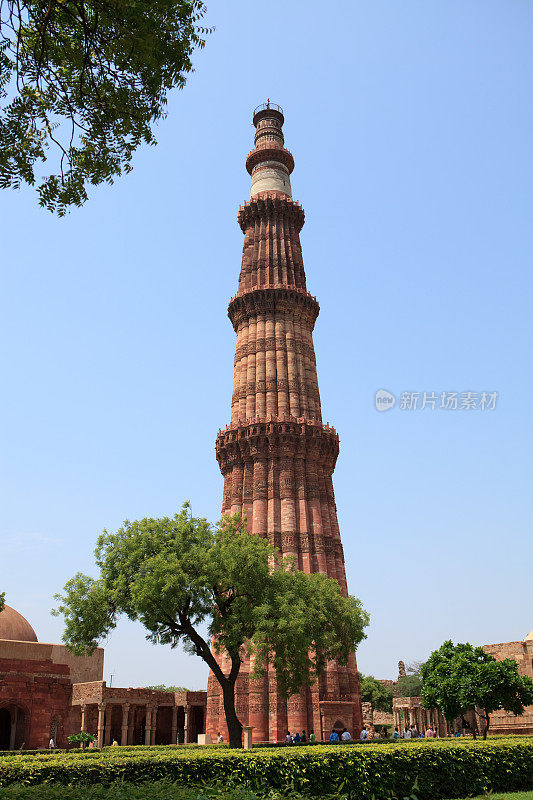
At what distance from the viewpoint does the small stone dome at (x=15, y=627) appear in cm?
3938

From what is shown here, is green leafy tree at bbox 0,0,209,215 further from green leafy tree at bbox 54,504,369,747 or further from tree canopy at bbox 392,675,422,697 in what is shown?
tree canopy at bbox 392,675,422,697

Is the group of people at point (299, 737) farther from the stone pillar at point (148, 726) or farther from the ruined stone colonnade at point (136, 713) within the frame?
the stone pillar at point (148, 726)

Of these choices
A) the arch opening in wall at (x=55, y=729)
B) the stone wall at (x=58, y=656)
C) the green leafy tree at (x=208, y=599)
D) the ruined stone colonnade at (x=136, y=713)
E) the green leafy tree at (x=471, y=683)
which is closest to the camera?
the green leafy tree at (x=208, y=599)

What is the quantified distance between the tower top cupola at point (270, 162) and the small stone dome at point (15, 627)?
33.0 m

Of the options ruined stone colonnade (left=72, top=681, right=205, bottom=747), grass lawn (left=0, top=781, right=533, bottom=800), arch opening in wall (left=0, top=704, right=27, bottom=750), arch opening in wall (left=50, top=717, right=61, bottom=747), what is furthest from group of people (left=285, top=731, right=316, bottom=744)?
grass lawn (left=0, top=781, right=533, bottom=800)

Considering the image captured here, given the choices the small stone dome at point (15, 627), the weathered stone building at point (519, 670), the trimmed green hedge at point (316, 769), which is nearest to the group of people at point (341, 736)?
the weathered stone building at point (519, 670)

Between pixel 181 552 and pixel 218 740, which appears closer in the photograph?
pixel 181 552

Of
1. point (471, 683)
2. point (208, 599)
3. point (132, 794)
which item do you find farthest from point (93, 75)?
point (471, 683)

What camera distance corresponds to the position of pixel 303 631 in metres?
23.5

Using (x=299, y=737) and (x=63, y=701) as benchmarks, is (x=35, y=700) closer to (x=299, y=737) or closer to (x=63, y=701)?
(x=63, y=701)

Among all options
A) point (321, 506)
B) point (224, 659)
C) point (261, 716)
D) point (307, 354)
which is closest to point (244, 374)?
point (307, 354)

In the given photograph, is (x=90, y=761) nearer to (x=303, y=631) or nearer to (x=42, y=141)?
(x=303, y=631)

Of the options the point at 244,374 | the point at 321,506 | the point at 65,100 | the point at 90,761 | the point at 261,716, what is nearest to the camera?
the point at 65,100

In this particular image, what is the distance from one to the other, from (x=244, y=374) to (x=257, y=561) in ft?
68.4
